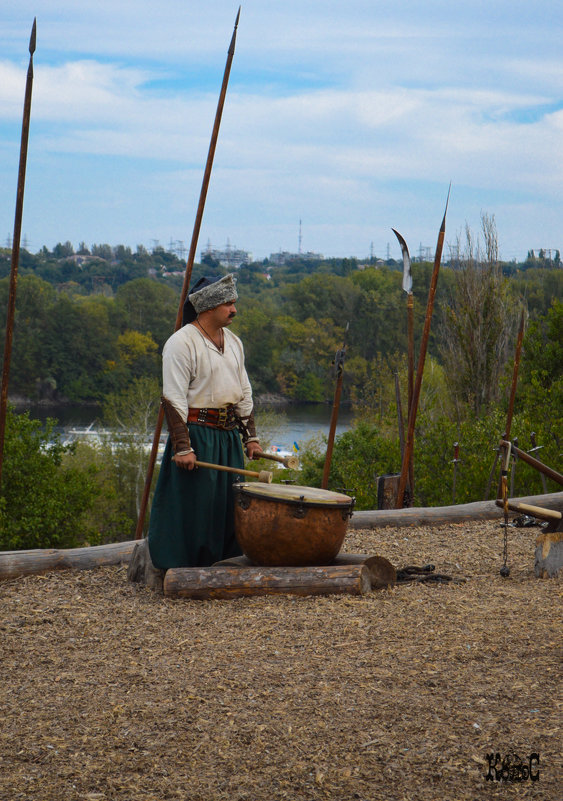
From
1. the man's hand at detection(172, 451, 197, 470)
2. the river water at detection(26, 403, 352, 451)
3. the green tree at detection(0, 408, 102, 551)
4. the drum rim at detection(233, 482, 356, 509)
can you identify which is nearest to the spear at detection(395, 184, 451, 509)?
the drum rim at detection(233, 482, 356, 509)

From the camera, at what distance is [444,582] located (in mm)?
4641

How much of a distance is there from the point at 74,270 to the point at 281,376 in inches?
1775

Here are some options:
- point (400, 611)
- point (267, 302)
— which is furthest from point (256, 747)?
point (267, 302)

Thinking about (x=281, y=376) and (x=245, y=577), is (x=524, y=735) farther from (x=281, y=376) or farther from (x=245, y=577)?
(x=281, y=376)

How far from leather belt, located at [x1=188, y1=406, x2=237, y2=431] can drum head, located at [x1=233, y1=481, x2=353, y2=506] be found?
396 millimetres

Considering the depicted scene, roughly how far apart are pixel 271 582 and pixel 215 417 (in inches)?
36.8

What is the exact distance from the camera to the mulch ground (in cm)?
248

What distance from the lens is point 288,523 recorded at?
14.0 feet

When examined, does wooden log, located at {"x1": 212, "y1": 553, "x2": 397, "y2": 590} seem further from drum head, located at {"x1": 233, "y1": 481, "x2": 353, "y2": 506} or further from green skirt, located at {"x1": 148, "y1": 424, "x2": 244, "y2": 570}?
drum head, located at {"x1": 233, "y1": 481, "x2": 353, "y2": 506}

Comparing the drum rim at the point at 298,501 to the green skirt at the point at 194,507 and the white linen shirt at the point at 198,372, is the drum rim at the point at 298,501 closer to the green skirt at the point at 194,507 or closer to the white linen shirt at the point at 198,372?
the green skirt at the point at 194,507

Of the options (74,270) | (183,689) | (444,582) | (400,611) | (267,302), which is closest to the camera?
(183,689)

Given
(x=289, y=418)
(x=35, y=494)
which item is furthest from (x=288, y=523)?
(x=289, y=418)

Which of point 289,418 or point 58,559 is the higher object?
point 58,559

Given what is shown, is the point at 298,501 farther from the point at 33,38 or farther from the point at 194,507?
the point at 33,38
